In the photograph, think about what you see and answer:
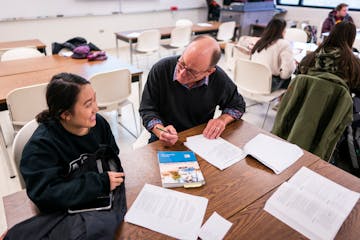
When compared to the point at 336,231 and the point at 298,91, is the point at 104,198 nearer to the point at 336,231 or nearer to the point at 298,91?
the point at 336,231

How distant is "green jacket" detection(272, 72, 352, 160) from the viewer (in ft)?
5.47

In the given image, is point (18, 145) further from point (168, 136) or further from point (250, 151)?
point (250, 151)

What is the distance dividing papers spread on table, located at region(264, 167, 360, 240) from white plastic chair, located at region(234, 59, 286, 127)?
1.61 meters

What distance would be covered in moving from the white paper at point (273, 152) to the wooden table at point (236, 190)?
23 millimetres

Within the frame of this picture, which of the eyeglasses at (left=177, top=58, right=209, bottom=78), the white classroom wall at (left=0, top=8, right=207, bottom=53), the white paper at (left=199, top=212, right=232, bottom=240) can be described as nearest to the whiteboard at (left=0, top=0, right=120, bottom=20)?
the white classroom wall at (left=0, top=8, right=207, bottom=53)

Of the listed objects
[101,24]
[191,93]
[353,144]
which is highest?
[191,93]

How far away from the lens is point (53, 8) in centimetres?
499

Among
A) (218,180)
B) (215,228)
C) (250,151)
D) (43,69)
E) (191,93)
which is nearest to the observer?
(215,228)

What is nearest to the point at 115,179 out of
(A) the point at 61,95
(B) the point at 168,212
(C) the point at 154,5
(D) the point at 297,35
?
(B) the point at 168,212

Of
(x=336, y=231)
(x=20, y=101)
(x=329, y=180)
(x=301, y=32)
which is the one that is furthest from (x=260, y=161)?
(x=301, y=32)

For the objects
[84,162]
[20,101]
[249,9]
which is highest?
[249,9]

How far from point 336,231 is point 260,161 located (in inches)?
15.2

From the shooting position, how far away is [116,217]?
2.72 feet

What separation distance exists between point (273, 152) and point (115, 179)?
2.38 feet
